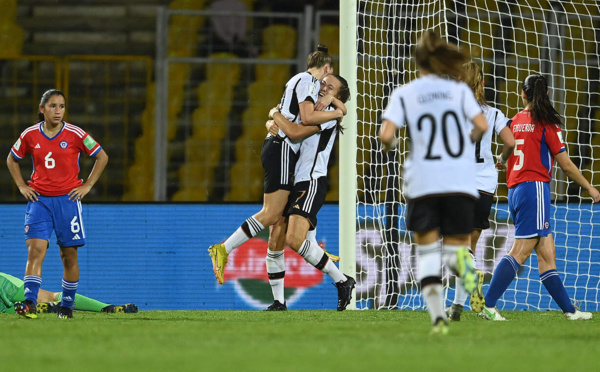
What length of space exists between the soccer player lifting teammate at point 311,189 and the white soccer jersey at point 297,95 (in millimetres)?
64

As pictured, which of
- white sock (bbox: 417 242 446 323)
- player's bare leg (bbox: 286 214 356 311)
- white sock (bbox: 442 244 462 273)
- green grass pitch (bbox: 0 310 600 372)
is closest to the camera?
green grass pitch (bbox: 0 310 600 372)

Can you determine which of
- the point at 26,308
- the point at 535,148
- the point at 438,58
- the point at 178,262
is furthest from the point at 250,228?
the point at 438,58

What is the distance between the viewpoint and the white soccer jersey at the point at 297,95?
781 cm

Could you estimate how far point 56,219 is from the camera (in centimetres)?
713

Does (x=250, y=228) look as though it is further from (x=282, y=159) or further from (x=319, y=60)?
(x=319, y=60)

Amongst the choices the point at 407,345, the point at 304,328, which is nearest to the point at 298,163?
the point at 304,328

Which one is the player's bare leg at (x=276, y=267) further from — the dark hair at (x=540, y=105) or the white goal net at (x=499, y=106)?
the dark hair at (x=540, y=105)

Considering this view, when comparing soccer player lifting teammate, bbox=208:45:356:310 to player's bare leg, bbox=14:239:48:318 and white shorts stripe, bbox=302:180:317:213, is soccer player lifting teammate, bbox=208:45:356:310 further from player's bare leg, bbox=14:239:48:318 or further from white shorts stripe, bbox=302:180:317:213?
player's bare leg, bbox=14:239:48:318

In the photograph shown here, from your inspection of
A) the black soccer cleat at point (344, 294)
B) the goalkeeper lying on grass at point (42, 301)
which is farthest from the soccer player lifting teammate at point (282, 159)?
the goalkeeper lying on grass at point (42, 301)

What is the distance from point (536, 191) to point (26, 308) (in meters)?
3.58

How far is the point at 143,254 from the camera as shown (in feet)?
32.3

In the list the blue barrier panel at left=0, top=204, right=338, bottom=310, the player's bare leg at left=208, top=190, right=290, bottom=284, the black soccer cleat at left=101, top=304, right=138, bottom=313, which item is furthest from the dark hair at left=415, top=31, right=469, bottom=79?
the blue barrier panel at left=0, top=204, right=338, bottom=310

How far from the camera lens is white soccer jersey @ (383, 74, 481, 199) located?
500 cm

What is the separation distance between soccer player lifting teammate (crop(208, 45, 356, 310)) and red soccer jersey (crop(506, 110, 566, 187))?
4.86 ft
